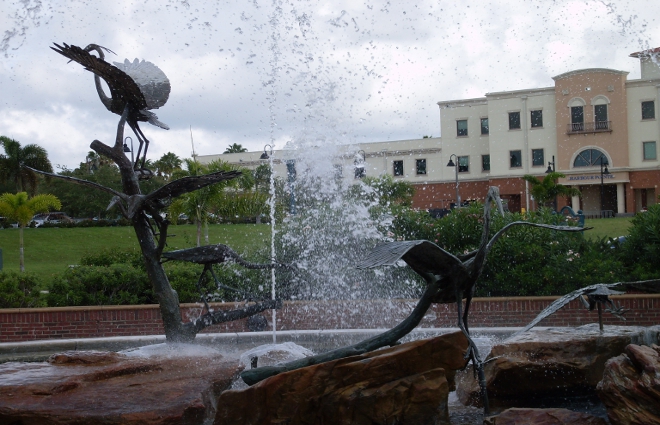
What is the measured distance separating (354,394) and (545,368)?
2.13 m

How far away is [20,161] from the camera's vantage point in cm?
4166

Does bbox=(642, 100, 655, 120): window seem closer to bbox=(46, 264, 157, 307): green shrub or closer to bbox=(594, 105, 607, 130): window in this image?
bbox=(594, 105, 607, 130): window

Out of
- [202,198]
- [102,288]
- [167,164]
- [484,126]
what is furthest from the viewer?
A: [167,164]

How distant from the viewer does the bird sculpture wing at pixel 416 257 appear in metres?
4.13

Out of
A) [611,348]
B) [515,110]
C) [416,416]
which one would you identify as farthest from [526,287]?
[515,110]

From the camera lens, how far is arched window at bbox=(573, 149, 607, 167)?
48.2m

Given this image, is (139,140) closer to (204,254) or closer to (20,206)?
(204,254)

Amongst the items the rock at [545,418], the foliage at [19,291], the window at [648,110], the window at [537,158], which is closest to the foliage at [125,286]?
the foliage at [19,291]

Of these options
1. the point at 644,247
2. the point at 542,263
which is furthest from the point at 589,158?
the point at 542,263

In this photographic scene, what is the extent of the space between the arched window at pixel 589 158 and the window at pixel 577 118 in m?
1.85

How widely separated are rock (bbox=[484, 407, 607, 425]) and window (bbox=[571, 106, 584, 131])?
4684 cm

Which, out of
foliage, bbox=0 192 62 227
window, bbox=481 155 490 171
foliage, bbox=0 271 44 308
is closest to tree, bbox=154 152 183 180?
window, bbox=481 155 490 171

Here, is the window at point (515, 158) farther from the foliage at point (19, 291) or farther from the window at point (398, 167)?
the foliage at point (19, 291)

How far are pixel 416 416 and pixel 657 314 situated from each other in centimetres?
531
